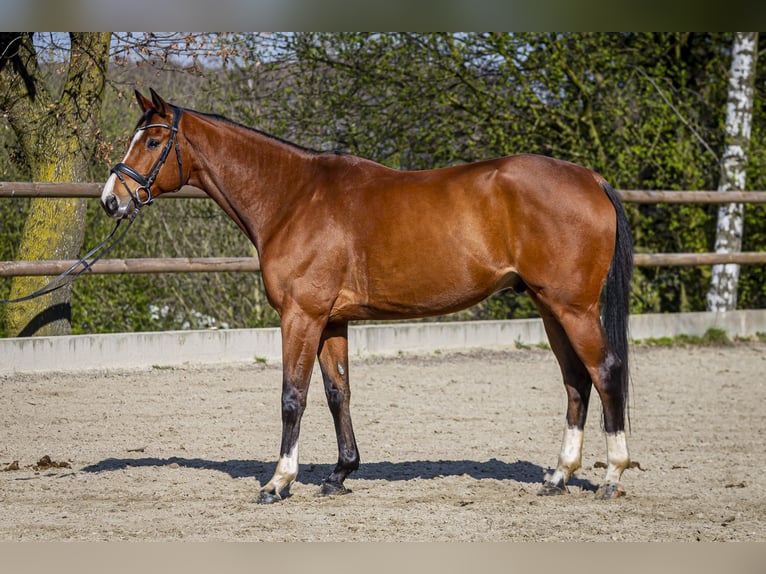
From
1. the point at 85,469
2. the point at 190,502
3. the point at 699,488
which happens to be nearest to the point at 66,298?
the point at 85,469

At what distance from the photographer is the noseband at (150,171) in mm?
4512

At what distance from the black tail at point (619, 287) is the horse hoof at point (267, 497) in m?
1.76

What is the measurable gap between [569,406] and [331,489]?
4.18 ft

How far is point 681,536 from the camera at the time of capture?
3770 mm

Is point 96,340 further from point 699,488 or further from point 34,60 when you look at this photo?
point 699,488

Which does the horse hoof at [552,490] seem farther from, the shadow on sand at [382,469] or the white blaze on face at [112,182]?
the white blaze on face at [112,182]

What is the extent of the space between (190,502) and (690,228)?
8.19 m

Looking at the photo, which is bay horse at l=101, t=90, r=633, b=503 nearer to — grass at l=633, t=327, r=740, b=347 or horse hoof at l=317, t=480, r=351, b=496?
horse hoof at l=317, t=480, r=351, b=496

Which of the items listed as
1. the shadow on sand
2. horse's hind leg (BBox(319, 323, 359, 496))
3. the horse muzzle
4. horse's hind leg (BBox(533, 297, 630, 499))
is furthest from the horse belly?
the horse muzzle

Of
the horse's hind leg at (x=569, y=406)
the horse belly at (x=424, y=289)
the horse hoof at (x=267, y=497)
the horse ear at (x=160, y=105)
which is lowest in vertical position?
the horse hoof at (x=267, y=497)

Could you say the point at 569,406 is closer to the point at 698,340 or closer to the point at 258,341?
the point at 258,341

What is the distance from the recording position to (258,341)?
860 centimetres

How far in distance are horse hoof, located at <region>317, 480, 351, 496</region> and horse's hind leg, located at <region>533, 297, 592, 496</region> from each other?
38.7 inches

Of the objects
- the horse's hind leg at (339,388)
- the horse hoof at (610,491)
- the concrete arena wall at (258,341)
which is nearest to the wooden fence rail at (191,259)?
the concrete arena wall at (258,341)
